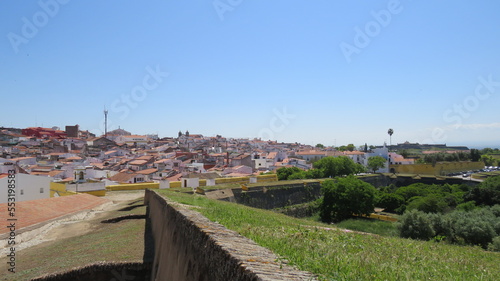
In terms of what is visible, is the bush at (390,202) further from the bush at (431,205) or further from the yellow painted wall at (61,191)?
the yellow painted wall at (61,191)

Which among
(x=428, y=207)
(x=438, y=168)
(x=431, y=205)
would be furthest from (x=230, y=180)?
(x=438, y=168)

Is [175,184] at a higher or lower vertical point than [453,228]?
higher

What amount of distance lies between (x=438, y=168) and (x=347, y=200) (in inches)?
1288

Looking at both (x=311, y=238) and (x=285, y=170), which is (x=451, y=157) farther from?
(x=311, y=238)

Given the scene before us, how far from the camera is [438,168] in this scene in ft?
172

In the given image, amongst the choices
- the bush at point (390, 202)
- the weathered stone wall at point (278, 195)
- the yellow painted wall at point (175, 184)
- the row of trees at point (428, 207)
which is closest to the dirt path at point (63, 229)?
the yellow painted wall at point (175, 184)

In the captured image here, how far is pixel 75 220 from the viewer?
15.6 meters

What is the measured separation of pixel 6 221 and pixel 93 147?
6180 cm

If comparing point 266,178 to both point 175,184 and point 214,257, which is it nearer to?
point 175,184

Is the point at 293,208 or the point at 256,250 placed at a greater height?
the point at 256,250

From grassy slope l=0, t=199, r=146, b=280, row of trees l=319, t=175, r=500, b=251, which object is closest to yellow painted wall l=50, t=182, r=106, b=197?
grassy slope l=0, t=199, r=146, b=280

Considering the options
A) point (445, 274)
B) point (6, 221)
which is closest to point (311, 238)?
point (445, 274)

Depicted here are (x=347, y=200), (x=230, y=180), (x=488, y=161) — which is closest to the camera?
(x=347, y=200)

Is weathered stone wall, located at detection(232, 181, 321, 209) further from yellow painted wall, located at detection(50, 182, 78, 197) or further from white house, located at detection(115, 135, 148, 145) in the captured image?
white house, located at detection(115, 135, 148, 145)
